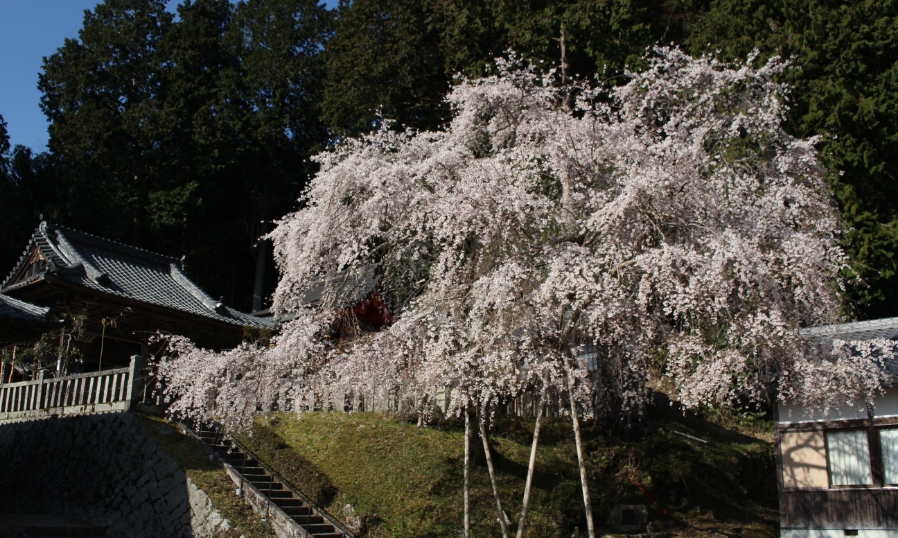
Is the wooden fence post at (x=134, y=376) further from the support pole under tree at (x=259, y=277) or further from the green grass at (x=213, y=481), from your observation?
the support pole under tree at (x=259, y=277)

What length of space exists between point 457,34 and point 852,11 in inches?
518

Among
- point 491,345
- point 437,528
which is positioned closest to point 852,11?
point 491,345

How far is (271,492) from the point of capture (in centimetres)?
1379

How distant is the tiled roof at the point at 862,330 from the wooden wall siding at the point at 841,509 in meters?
2.77

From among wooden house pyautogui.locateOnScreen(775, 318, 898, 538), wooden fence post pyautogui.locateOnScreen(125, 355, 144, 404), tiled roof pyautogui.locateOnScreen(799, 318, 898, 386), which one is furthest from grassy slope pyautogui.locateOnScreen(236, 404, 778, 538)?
tiled roof pyautogui.locateOnScreen(799, 318, 898, 386)

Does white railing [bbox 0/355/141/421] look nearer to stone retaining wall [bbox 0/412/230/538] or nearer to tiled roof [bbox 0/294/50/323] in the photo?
stone retaining wall [bbox 0/412/230/538]

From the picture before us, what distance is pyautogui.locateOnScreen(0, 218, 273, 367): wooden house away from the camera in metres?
18.9

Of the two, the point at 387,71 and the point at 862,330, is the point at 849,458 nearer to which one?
the point at 862,330

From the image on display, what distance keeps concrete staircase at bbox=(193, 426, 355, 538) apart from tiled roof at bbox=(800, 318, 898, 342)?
926 cm

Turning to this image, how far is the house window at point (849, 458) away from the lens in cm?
1252

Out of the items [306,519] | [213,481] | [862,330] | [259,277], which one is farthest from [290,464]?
[259,277]

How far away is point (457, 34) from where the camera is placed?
90.9 feet

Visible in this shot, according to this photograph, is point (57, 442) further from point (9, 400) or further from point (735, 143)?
point (735, 143)

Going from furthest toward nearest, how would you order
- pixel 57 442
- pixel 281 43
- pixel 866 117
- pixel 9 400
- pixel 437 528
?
pixel 281 43, pixel 866 117, pixel 9 400, pixel 57 442, pixel 437 528
